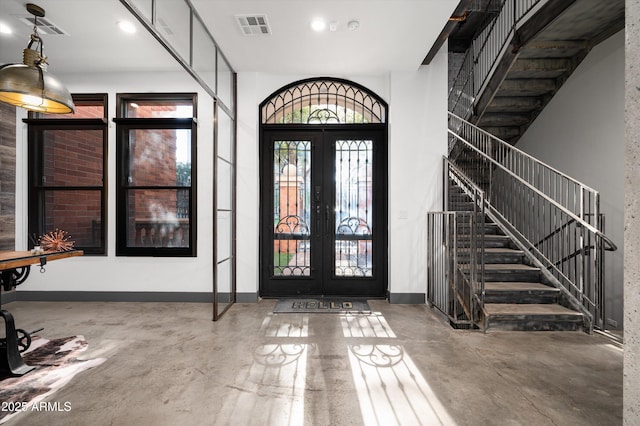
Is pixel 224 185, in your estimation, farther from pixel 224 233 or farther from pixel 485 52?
pixel 485 52

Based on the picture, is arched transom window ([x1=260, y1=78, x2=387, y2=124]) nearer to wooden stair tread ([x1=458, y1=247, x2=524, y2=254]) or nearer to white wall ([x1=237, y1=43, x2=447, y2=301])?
white wall ([x1=237, y1=43, x2=447, y2=301])

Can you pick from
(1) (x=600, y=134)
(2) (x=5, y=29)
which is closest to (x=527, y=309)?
(1) (x=600, y=134)

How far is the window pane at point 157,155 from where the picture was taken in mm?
4492

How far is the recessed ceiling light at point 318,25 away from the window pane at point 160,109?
2.16m

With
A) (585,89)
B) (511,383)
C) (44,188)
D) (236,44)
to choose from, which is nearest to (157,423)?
(511,383)

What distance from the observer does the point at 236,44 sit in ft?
12.1

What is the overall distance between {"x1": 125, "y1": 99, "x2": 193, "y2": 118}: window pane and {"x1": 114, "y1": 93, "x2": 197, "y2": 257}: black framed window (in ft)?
0.21

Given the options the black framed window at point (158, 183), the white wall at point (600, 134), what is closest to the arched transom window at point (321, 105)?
the black framed window at point (158, 183)

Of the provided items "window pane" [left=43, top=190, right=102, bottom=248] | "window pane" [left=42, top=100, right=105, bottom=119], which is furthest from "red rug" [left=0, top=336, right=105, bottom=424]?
"window pane" [left=42, top=100, right=105, bottom=119]

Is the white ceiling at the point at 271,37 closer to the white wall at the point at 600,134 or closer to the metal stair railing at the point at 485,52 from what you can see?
the metal stair railing at the point at 485,52

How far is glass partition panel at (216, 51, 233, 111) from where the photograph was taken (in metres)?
3.98

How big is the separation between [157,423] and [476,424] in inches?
74.3

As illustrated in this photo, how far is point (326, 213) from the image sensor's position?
15.2 ft

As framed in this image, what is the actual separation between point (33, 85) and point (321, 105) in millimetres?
3195
